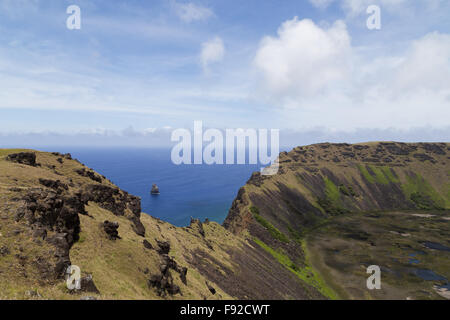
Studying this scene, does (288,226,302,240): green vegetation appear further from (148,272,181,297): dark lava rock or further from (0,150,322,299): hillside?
(148,272,181,297): dark lava rock

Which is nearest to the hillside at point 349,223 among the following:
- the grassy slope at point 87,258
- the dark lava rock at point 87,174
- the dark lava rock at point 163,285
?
the grassy slope at point 87,258

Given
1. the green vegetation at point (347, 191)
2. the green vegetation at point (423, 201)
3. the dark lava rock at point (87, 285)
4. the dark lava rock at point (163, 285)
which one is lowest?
the green vegetation at point (423, 201)

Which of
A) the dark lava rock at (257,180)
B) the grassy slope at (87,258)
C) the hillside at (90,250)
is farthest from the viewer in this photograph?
the dark lava rock at (257,180)

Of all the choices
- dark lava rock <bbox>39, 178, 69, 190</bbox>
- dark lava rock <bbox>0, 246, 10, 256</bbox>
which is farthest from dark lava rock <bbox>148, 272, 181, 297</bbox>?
dark lava rock <bbox>39, 178, 69, 190</bbox>

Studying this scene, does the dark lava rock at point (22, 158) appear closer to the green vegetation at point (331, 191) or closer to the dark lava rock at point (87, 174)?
the dark lava rock at point (87, 174)

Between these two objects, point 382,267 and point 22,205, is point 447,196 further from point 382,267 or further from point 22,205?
point 22,205

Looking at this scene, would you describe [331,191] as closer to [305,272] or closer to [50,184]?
[305,272]
